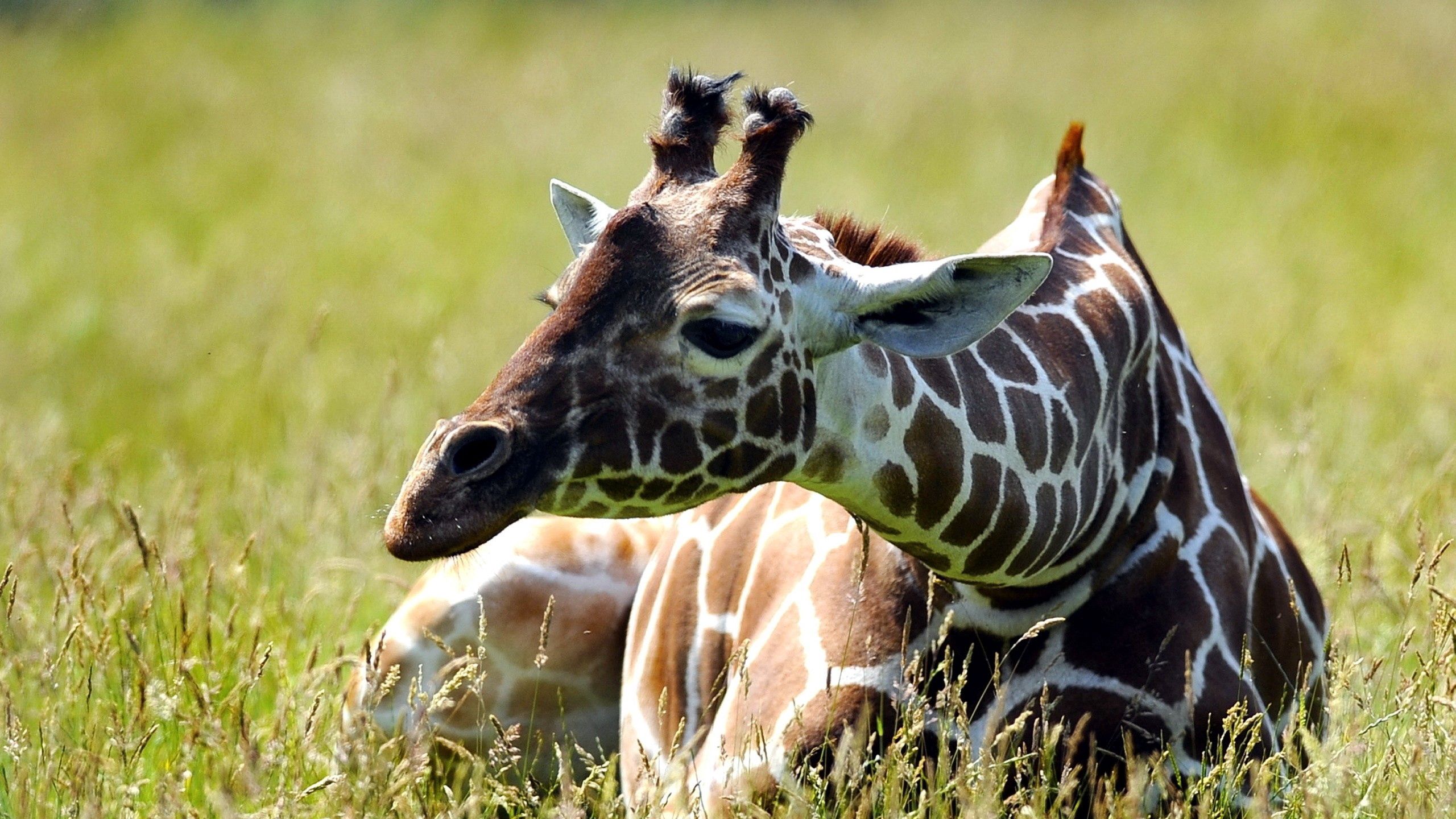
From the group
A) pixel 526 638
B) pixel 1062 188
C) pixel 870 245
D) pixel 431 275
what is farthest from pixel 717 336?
pixel 431 275

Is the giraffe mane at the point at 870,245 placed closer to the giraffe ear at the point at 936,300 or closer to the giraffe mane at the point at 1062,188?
the giraffe ear at the point at 936,300

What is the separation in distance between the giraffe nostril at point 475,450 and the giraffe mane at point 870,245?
3.04 feet

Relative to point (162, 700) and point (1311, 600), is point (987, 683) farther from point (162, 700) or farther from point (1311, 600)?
point (162, 700)

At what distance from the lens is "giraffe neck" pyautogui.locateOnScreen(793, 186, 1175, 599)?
3.07m

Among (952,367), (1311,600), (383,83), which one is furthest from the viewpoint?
(383,83)

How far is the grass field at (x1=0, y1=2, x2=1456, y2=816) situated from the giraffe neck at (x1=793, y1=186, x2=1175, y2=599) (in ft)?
1.61

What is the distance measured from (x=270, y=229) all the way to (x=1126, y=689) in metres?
7.54

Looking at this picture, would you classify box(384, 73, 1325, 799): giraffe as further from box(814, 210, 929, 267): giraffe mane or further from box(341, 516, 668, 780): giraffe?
box(341, 516, 668, 780): giraffe

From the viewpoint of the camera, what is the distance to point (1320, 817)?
298 centimetres

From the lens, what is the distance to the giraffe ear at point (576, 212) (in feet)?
11.7

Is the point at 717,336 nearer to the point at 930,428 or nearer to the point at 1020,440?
the point at 930,428

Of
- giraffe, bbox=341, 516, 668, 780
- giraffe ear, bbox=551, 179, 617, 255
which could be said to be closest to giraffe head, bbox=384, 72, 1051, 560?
giraffe ear, bbox=551, 179, 617, 255

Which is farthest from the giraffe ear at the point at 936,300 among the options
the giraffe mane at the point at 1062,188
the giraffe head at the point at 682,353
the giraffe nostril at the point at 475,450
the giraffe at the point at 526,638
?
the giraffe at the point at 526,638

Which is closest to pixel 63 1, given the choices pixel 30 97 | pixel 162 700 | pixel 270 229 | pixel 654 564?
pixel 30 97
